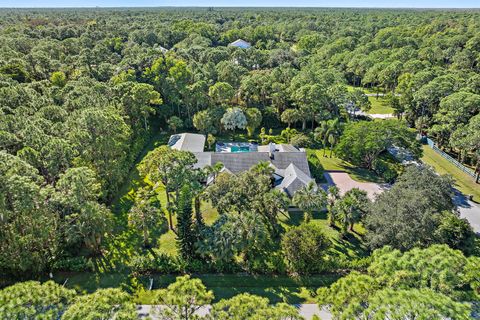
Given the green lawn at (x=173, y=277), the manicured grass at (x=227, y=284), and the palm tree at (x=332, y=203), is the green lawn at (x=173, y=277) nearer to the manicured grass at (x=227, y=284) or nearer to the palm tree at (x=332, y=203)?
the manicured grass at (x=227, y=284)

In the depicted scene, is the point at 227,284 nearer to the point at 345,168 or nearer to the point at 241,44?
the point at 345,168

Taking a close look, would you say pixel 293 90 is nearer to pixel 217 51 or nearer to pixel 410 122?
pixel 410 122

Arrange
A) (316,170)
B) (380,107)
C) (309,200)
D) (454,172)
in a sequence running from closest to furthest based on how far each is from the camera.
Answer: (309,200) → (316,170) → (454,172) → (380,107)

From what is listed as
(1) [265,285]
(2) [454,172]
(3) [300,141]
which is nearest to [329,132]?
(3) [300,141]

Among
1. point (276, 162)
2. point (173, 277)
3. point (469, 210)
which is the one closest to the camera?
point (173, 277)

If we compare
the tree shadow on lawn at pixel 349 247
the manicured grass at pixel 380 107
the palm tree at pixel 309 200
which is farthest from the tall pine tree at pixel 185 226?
the manicured grass at pixel 380 107

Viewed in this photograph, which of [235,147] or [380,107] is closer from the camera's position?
[235,147]
